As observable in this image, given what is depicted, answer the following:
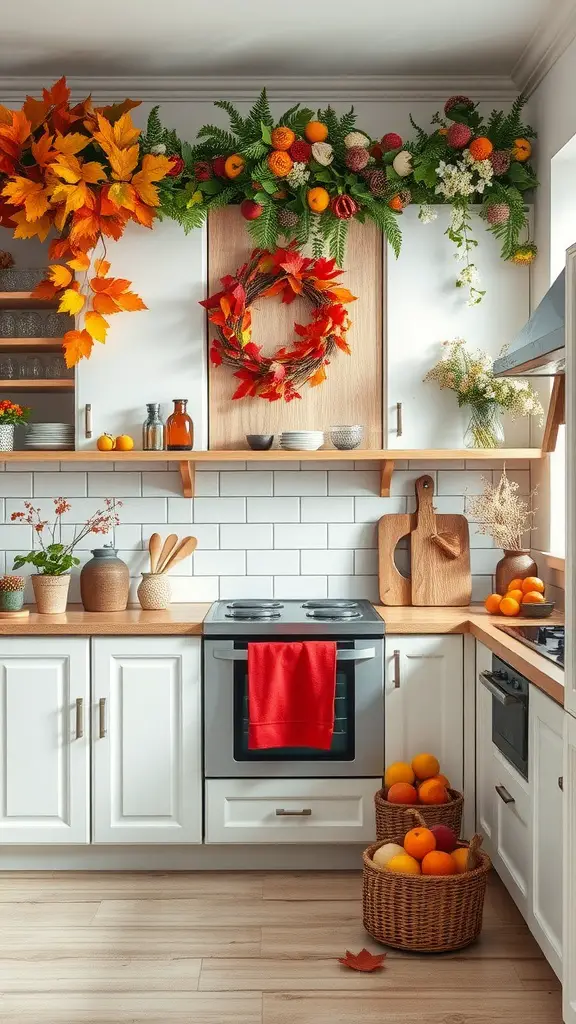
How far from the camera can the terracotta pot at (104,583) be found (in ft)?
12.0

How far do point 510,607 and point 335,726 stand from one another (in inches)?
29.0

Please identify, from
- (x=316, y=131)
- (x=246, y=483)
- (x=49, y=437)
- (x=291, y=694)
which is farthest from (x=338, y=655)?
(x=316, y=131)

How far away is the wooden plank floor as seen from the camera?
2.48 meters

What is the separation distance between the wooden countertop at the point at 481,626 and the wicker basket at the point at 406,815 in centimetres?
55

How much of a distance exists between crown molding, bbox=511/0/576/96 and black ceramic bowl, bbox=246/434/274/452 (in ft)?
5.34

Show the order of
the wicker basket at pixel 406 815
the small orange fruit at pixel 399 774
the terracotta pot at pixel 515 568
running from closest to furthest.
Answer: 1. the wicker basket at pixel 406 815
2. the small orange fruit at pixel 399 774
3. the terracotta pot at pixel 515 568

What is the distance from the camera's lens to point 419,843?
9.26 feet

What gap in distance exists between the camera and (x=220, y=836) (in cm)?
336

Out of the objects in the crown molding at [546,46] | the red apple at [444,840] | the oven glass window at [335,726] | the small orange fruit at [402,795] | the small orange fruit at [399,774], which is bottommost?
the red apple at [444,840]

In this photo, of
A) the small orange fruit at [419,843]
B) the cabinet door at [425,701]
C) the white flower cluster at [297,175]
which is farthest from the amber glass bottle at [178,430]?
the small orange fruit at [419,843]

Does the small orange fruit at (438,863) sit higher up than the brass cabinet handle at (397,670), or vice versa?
the brass cabinet handle at (397,670)

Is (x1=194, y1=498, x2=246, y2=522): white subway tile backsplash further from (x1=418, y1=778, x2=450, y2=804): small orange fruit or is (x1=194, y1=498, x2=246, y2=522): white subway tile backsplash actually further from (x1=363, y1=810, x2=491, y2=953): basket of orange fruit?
(x1=363, y1=810, x2=491, y2=953): basket of orange fruit

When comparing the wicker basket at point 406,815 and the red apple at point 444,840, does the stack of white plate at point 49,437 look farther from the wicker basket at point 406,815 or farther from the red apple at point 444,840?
the red apple at point 444,840

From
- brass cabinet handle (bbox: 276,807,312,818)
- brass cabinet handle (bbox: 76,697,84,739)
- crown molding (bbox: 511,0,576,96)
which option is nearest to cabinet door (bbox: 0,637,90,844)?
brass cabinet handle (bbox: 76,697,84,739)
